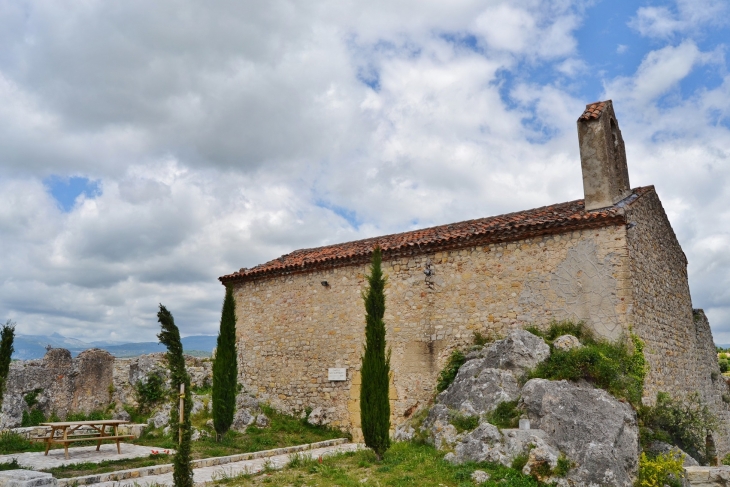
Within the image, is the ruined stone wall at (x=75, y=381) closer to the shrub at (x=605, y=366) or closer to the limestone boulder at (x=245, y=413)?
the limestone boulder at (x=245, y=413)

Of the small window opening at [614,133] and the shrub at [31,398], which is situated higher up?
the small window opening at [614,133]

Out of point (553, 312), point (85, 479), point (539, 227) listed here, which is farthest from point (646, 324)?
point (85, 479)

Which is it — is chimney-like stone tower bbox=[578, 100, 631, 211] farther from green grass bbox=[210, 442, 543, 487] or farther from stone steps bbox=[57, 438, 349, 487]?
stone steps bbox=[57, 438, 349, 487]

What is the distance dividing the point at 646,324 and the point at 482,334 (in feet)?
12.9

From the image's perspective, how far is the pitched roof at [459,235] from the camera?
42.5 ft

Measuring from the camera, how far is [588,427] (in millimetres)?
9750

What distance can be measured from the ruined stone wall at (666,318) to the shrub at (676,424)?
318 mm

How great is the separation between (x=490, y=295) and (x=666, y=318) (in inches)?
192

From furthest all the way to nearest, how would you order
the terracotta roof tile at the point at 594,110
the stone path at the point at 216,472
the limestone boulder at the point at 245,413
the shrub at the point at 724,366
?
1. the shrub at the point at 724,366
2. the limestone boulder at the point at 245,413
3. the terracotta roof tile at the point at 594,110
4. the stone path at the point at 216,472

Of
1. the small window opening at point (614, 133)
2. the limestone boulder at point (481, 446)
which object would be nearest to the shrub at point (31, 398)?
the limestone boulder at point (481, 446)

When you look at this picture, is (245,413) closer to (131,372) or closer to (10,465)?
(131,372)

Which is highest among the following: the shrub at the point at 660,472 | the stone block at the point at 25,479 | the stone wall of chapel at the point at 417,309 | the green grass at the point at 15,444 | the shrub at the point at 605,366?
the stone wall of chapel at the point at 417,309

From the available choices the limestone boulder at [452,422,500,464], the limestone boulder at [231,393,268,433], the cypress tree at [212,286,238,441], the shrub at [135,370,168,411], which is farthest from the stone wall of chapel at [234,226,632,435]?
the limestone boulder at [452,422,500,464]

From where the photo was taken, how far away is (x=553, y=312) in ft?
43.1
